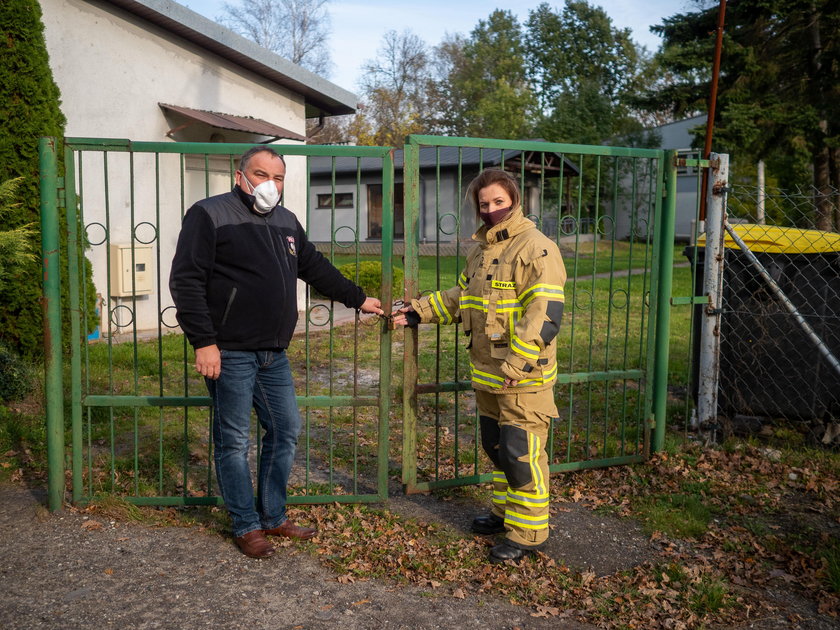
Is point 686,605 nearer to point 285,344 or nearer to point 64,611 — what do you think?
point 285,344

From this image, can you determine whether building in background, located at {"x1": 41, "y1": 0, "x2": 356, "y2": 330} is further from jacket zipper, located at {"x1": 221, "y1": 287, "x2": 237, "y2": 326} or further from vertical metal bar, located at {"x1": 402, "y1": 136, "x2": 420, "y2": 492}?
jacket zipper, located at {"x1": 221, "y1": 287, "x2": 237, "y2": 326}

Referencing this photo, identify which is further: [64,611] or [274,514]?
[274,514]

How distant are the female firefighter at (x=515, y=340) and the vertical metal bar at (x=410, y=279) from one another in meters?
0.47

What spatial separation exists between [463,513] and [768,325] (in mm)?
2554

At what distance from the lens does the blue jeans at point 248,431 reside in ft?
11.8

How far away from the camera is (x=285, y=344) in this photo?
3.74 meters

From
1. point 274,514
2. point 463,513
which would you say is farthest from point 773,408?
point 274,514

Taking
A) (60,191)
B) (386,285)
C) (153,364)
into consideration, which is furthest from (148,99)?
(386,285)

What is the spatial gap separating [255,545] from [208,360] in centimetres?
96

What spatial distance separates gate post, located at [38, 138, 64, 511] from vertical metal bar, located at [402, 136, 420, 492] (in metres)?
1.79

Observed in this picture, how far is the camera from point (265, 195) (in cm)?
354

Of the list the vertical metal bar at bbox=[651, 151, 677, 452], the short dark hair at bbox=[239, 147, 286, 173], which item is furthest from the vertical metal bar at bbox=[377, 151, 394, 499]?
the vertical metal bar at bbox=[651, 151, 677, 452]

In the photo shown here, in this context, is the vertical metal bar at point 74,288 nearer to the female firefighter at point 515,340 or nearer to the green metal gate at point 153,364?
the green metal gate at point 153,364

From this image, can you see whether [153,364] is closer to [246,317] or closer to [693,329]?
[246,317]
